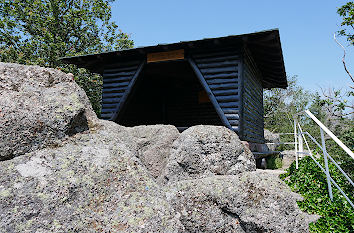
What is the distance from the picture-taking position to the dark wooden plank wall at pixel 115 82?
8.66 meters

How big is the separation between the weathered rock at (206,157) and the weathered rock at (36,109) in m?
1.63

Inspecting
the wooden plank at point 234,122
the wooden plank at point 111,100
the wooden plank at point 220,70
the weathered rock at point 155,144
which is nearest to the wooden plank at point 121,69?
the wooden plank at point 111,100

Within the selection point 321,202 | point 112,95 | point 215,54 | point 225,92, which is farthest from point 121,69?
point 321,202

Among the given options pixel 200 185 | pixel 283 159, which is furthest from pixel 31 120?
pixel 283 159

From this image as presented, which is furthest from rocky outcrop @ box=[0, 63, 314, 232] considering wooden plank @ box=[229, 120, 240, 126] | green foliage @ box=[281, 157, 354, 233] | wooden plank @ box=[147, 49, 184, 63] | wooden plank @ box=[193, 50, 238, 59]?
wooden plank @ box=[147, 49, 184, 63]

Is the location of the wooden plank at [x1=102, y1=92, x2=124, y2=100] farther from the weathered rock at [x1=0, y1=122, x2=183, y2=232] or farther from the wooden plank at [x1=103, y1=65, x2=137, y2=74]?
the weathered rock at [x1=0, y1=122, x2=183, y2=232]

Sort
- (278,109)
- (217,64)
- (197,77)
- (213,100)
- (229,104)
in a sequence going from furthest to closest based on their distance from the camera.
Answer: (278,109)
(197,77)
(217,64)
(213,100)
(229,104)

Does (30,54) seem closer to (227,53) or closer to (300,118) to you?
(227,53)

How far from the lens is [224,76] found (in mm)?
7348

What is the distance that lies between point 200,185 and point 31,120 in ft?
6.17

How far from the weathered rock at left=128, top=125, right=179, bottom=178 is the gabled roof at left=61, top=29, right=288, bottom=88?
3.68 meters

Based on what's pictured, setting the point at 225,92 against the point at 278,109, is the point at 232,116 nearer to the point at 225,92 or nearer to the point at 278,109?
the point at 225,92

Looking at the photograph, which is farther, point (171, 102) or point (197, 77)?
point (171, 102)

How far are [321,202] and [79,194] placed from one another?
3.73m
